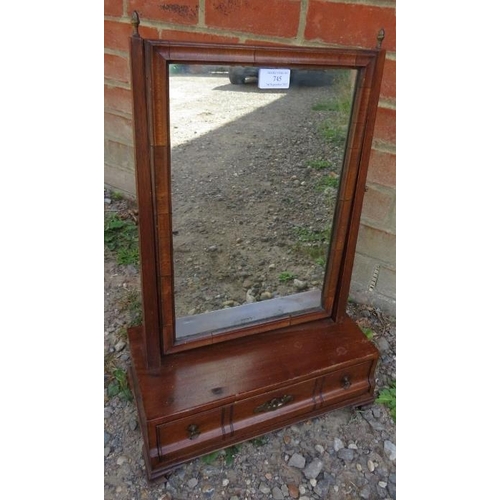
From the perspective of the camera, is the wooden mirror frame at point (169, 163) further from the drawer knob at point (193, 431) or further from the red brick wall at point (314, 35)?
the red brick wall at point (314, 35)

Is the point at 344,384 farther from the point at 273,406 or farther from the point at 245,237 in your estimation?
the point at 245,237

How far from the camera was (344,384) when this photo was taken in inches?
46.4

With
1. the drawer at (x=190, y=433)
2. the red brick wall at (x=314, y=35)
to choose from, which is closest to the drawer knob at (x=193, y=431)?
the drawer at (x=190, y=433)

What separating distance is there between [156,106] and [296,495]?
3.22 feet

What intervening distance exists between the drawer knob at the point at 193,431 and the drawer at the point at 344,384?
349 mm

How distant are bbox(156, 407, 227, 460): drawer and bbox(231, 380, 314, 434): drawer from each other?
4 centimetres

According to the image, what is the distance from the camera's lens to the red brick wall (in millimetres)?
1122

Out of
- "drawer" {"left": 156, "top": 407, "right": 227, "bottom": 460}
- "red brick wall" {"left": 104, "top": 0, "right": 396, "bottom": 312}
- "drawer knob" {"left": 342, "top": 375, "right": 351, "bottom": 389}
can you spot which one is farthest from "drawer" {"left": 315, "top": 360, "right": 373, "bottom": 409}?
"red brick wall" {"left": 104, "top": 0, "right": 396, "bottom": 312}

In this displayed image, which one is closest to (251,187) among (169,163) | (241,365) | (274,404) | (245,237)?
(245,237)

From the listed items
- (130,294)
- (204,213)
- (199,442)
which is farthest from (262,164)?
(130,294)

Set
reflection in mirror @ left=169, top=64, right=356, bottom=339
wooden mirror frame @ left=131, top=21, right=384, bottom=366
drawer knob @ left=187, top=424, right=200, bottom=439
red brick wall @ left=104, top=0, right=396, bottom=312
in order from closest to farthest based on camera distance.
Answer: wooden mirror frame @ left=131, top=21, right=384, bottom=366, reflection in mirror @ left=169, top=64, right=356, bottom=339, drawer knob @ left=187, top=424, right=200, bottom=439, red brick wall @ left=104, top=0, right=396, bottom=312

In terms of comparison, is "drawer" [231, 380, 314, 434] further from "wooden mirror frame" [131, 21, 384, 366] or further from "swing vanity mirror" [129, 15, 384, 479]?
"wooden mirror frame" [131, 21, 384, 366]

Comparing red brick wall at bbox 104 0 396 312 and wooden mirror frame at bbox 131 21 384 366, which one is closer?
wooden mirror frame at bbox 131 21 384 366

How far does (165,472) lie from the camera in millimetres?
1025
